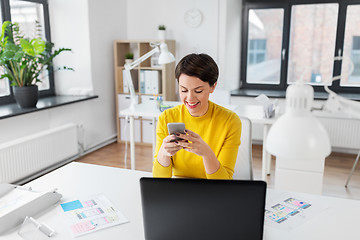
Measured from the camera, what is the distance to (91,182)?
1741 millimetres

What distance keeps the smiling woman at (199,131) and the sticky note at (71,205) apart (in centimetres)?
37

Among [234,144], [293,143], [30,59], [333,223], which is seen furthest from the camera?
[30,59]

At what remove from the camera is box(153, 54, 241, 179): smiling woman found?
4.78 ft

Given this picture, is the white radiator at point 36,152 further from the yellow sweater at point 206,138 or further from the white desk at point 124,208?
the yellow sweater at point 206,138

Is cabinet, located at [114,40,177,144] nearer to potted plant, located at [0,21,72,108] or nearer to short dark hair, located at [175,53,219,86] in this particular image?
potted plant, located at [0,21,72,108]

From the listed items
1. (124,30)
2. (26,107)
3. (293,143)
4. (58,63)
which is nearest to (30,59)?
(26,107)

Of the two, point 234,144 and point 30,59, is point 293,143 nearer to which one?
point 234,144

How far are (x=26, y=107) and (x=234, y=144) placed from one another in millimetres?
2680

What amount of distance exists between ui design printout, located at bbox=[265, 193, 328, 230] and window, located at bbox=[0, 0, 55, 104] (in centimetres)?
328

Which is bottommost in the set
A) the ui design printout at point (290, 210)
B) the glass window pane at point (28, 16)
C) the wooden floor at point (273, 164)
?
the wooden floor at point (273, 164)

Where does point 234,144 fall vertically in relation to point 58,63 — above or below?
below

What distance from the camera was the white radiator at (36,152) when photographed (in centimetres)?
316

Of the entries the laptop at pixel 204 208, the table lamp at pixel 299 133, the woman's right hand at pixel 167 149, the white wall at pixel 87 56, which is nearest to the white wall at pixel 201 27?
the white wall at pixel 87 56

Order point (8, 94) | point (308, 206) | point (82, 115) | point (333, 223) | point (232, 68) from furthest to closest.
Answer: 1. point (232, 68)
2. point (82, 115)
3. point (8, 94)
4. point (308, 206)
5. point (333, 223)
